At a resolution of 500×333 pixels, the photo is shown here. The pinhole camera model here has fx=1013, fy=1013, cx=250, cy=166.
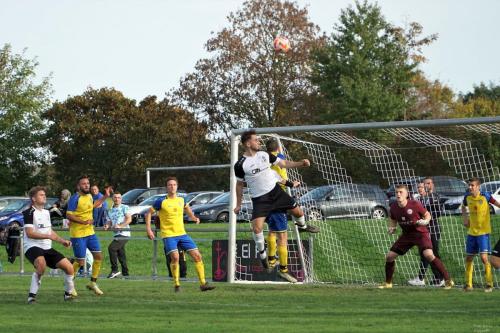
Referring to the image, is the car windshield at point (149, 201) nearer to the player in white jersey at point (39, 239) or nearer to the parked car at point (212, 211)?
the parked car at point (212, 211)

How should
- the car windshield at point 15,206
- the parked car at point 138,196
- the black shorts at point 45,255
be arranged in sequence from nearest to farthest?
→ the black shorts at point 45,255 → the car windshield at point 15,206 → the parked car at point 138,196

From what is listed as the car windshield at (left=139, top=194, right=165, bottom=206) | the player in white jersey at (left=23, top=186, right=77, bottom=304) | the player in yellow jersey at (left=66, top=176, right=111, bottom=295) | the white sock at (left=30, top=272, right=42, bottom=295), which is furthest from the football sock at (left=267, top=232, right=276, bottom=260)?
the car windshield at (left=139, top=194, right=165, bottom=206)

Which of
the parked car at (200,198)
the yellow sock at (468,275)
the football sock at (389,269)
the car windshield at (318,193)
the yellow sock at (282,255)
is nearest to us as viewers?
the yellow sock at (282,255)

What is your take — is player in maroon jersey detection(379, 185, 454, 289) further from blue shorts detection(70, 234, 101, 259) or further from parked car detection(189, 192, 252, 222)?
parked car detection(189, 192, 252, 222)

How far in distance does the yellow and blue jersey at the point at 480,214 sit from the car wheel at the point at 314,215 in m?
5.63

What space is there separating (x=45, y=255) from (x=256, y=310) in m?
3.78

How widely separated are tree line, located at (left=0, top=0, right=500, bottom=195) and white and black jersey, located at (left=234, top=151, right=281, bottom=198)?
37495 mm

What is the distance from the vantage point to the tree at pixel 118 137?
2517 inches

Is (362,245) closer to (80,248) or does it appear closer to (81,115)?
(80,248)

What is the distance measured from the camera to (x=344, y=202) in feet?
77.3

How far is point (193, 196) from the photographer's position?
44.6 metres

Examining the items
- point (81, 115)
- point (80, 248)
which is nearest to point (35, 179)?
point (81, 115)

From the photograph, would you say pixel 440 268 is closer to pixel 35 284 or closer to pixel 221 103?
pixel 35 284

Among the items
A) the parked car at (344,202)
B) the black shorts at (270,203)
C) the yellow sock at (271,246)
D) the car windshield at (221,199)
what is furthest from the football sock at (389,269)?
the car windshield at (221,199)
